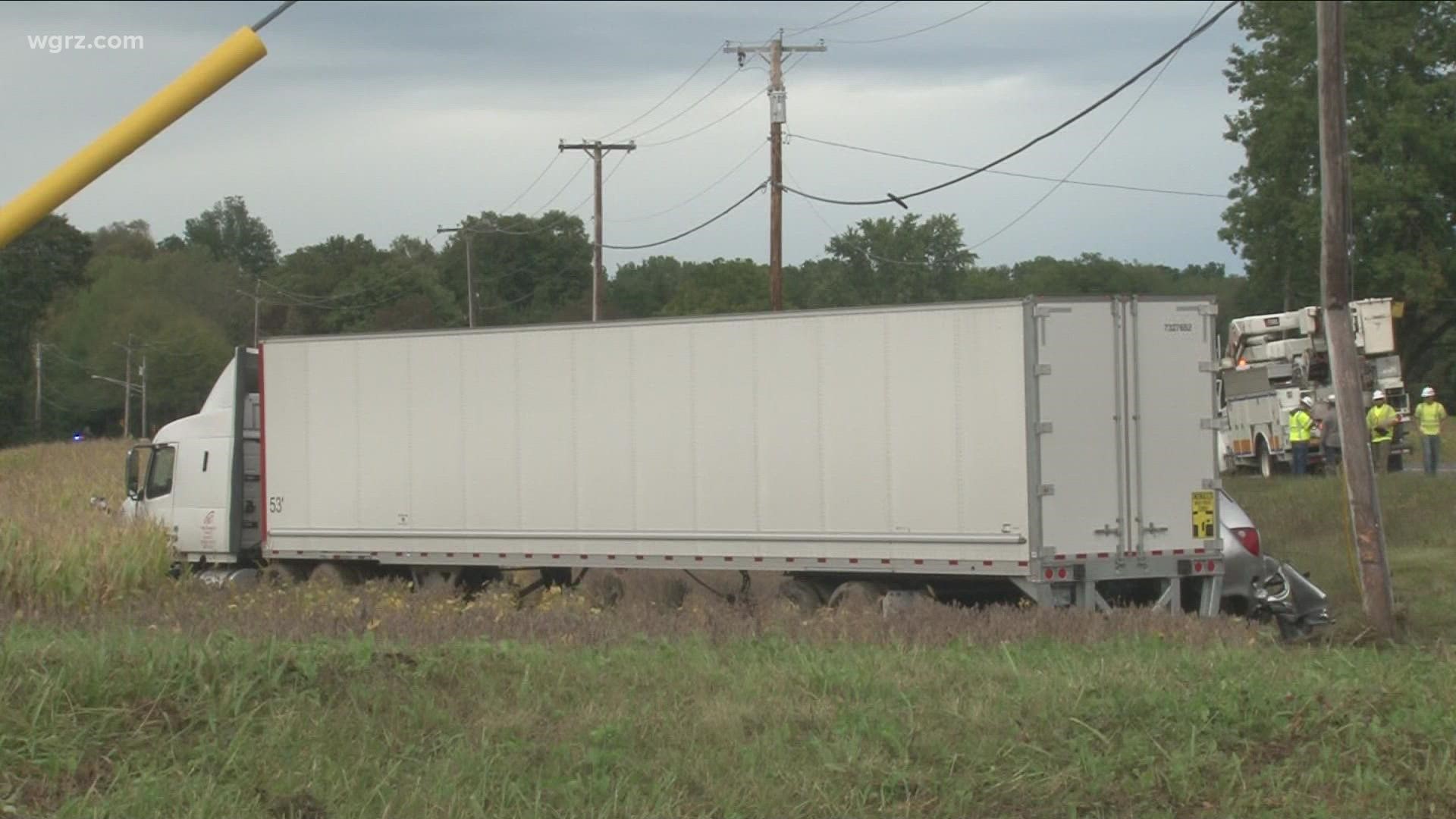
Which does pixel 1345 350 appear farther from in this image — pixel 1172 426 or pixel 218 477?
pixel 218 477

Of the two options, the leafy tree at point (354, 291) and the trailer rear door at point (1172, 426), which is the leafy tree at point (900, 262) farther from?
the trailer rear door at point (1172, 426)

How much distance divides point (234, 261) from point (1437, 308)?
77.5 meters

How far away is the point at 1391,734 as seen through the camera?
8.70m

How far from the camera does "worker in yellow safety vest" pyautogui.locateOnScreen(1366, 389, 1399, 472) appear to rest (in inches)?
1320

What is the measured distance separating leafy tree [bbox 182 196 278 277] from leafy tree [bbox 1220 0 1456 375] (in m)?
87.0

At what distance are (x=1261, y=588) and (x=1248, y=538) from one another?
570mm

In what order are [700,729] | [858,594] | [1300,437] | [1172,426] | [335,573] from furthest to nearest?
[1300,437], [335,573], [858,594], [1172,426], [700,729]

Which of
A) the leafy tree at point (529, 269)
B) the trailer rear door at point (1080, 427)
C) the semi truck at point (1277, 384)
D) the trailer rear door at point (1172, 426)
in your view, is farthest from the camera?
the leafy tree at point (529, 269)

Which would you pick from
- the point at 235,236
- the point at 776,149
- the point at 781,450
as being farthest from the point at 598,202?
the point at 235,236

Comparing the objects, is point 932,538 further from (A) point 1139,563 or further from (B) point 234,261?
(B) point 234,261

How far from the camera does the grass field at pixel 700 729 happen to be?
7.92 meters

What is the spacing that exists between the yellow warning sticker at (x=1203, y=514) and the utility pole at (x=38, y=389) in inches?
2452

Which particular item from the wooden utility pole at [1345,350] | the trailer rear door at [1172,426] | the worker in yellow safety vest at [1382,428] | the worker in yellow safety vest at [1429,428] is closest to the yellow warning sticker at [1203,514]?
the trailer rear door at [1172,426]

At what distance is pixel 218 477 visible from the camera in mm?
21938
